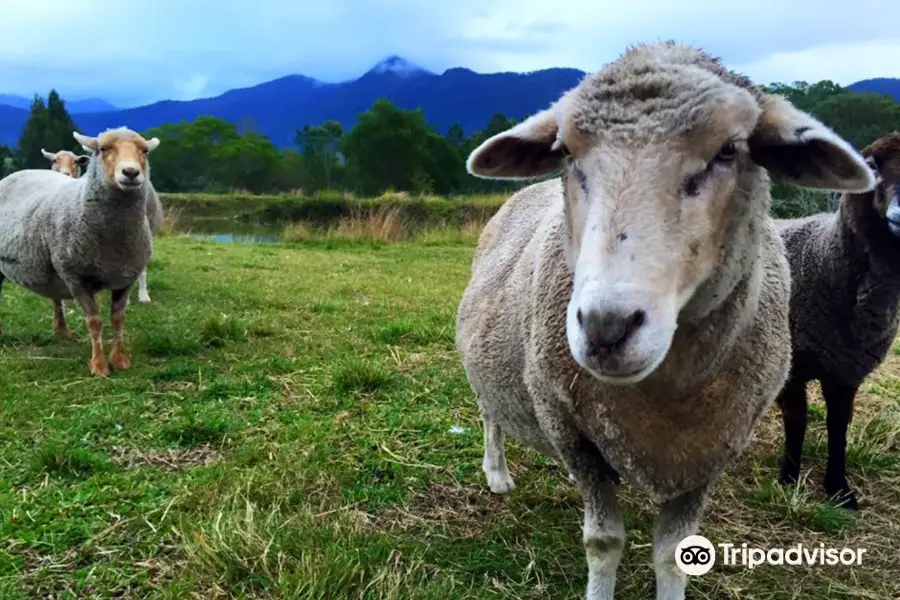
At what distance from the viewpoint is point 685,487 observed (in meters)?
2.18

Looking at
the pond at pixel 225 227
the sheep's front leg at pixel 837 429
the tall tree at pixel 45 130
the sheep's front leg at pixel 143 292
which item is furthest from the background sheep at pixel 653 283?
the tall tree at pixel 45 130

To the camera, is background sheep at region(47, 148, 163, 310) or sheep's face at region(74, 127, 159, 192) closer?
sheep's face at region(74, 127, 159, 192)

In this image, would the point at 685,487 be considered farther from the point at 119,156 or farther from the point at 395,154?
the point at 395,154

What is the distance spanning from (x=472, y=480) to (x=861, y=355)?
6.64ft

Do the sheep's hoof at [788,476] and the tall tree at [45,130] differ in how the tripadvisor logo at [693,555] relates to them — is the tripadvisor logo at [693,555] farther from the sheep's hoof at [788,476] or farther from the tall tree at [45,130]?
the tall tree at [45,130]

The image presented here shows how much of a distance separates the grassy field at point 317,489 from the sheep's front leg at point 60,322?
196 millimetres

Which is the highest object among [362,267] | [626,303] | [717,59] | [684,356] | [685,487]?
[717,59]

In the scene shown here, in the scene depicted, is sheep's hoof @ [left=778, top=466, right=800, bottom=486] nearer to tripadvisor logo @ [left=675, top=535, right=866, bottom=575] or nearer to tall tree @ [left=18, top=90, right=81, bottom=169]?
tripadvisor logo @ [left=675, top=535, right=866, bottom=575]

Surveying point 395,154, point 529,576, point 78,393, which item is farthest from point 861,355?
point 395,154

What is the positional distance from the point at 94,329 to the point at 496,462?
3573 millimetres

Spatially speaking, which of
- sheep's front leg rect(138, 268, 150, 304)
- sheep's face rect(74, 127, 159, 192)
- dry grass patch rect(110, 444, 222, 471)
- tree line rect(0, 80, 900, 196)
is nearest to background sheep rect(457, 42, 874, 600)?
dry grass patch rect(110, 444, 222, 471)

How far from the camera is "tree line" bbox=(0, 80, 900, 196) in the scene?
1636 inches

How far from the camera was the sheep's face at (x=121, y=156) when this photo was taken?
5.23 metres

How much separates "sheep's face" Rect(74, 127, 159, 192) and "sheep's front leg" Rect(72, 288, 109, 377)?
35.7 inches
